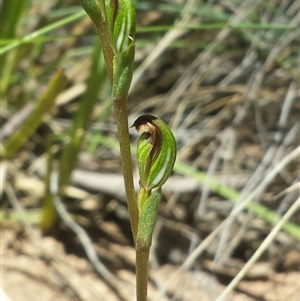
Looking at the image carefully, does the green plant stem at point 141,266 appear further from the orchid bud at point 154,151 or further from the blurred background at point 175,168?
the blurred background at point 175,168

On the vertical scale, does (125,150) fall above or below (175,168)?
below

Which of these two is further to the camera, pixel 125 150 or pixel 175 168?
pixel 175 168

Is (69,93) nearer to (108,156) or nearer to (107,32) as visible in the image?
(108,156)

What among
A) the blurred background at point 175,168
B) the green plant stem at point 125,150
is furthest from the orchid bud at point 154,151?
the blurred background at point 175,168

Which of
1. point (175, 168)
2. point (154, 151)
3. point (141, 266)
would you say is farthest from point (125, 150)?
point (175, 168)

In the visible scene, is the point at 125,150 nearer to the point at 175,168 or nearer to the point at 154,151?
the point at 154,151
